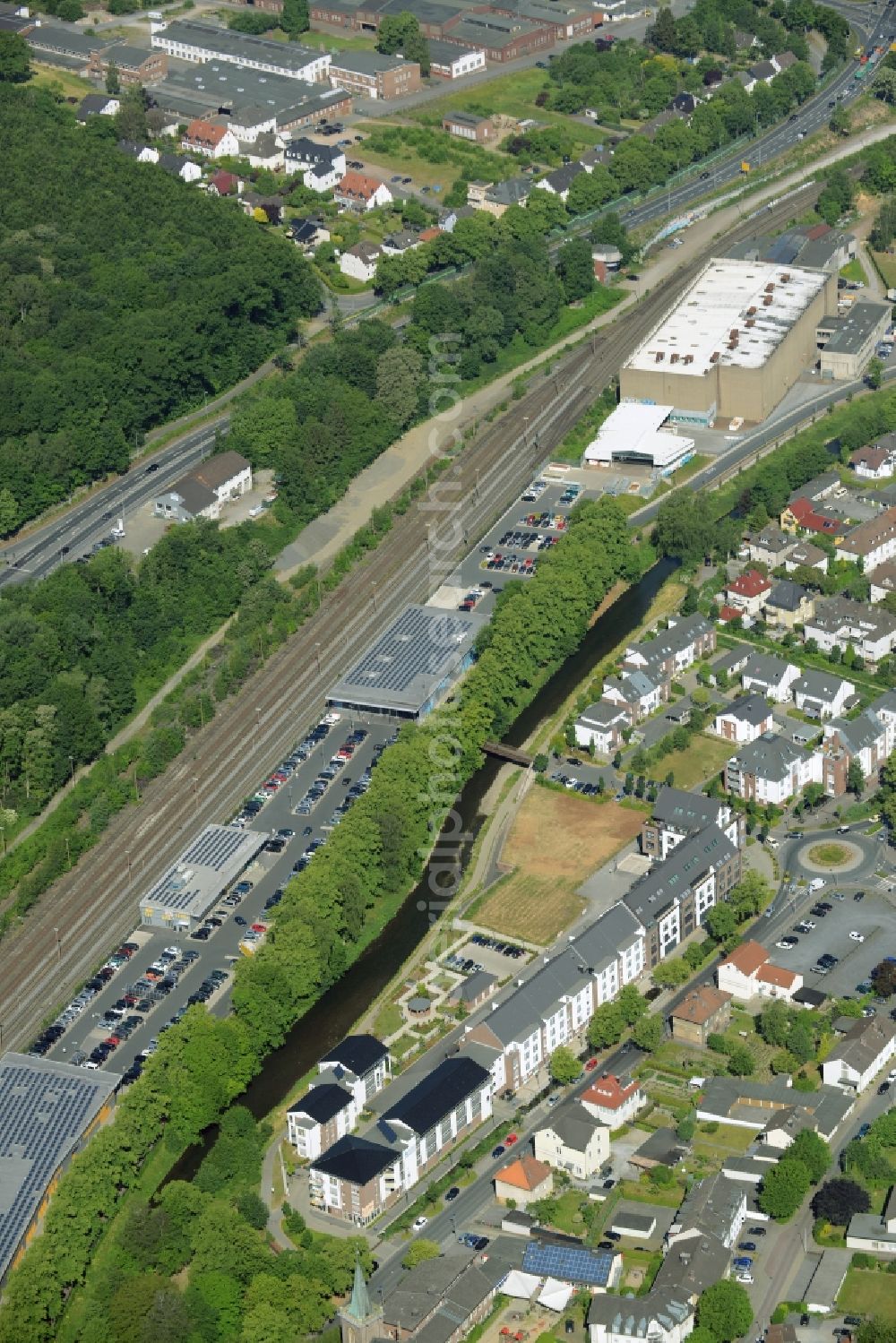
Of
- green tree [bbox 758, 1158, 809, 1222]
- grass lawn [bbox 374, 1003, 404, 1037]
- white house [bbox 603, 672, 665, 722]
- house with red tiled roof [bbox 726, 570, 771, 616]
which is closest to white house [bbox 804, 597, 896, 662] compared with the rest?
house with red tiled roof [bbox 726, 570, 771, 616]

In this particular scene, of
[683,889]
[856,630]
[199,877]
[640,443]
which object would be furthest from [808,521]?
[199,877]

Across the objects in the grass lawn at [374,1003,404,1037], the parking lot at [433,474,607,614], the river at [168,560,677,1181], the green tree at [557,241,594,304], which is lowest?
the river at [168,560,677,1181]

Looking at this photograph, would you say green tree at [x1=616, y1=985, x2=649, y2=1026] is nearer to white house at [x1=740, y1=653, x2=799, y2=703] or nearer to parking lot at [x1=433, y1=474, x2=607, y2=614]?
white house at [x1=740, y1=653, x2=799, y2=703]

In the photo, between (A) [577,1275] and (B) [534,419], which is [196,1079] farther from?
(B) [534,419]

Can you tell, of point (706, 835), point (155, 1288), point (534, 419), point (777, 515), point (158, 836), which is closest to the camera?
point (155, 1288)

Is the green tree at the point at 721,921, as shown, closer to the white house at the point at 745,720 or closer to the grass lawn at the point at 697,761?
the grass lawn at the point at 697,761

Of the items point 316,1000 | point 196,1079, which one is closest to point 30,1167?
point 196,1079

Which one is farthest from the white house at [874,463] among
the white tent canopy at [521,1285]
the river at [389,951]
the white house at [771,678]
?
the white tent canopy at [521,1285]
